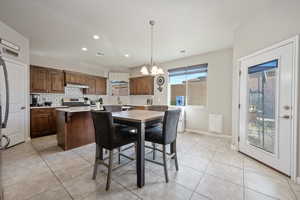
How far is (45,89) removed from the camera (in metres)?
4.20

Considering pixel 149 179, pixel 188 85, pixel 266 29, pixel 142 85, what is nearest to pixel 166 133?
pixel 149 179

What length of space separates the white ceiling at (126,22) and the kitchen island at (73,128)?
182 cm

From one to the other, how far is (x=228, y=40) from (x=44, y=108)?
556 centimetres

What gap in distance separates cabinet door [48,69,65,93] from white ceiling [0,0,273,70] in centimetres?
82

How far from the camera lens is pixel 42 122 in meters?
3.89

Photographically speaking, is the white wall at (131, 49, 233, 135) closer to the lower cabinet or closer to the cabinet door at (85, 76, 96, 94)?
the cabinet door at (85, 76, 96, 94)

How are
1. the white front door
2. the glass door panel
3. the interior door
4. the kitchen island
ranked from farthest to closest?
the white front door → the kitchen island → the glass door panel → the interior door

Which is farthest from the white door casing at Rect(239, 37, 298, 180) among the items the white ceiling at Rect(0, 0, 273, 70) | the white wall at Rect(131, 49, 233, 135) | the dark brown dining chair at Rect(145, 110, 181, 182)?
the dark brown dining chair at Rect(145, 110, 181, 182)

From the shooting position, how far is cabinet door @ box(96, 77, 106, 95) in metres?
5.78

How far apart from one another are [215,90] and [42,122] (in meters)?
5.39

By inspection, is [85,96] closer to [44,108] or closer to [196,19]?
[44,108]

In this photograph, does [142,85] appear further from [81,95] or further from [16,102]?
[16,102]

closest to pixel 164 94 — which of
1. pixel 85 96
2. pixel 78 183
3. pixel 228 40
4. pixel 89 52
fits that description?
pixel 228 40

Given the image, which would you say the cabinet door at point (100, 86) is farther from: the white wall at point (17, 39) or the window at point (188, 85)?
the window at point (188, 85)
